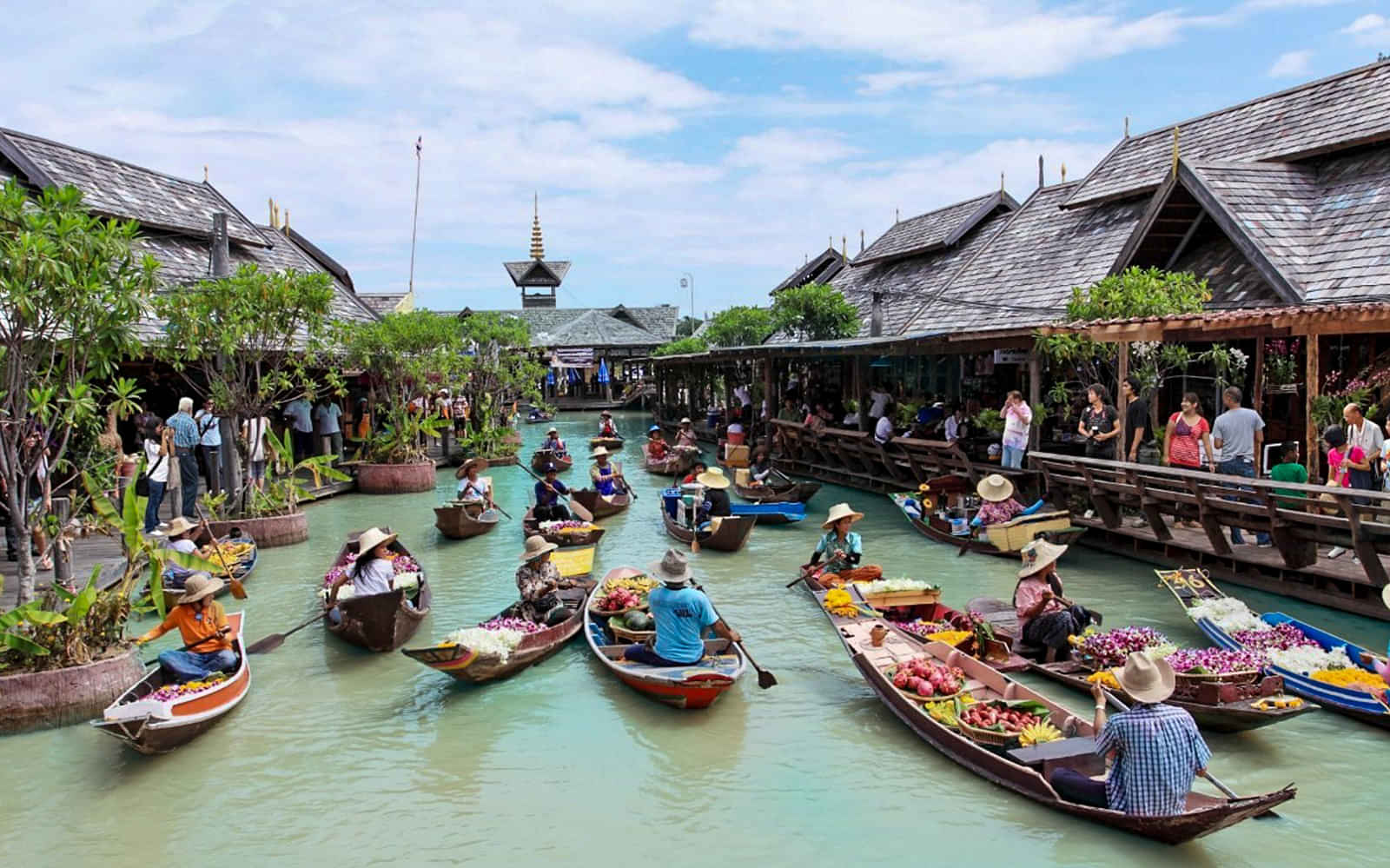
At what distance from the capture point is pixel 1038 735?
6750mm

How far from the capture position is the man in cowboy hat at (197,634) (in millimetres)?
8062

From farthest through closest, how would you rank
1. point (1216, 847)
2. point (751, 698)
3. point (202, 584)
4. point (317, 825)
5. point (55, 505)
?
1. point (55, 505)
2. point (751, 698)
3. point (202, 584)
4. point (317, 825)
5. point (1216, 847)

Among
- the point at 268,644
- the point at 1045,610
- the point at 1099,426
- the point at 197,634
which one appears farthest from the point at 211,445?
the point at 1099,426

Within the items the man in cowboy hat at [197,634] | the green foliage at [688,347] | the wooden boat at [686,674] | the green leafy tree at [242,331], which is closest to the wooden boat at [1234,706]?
the wooden boat at [686,674]

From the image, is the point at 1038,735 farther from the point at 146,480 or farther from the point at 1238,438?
the point at 146,480

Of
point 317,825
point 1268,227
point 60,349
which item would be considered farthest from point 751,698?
point 1268,227

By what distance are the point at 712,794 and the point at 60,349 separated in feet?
21.4

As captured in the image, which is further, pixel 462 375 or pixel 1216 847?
pixel 462 375

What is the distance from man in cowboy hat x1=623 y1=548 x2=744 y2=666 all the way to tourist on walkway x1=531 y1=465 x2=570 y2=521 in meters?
6.63

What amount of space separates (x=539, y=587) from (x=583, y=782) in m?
3.21

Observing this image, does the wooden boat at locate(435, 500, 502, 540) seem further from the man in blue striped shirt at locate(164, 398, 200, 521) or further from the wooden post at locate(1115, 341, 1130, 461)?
the wooden post at locate(1115, 341, 1130, 461)

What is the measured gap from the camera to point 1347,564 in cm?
1047

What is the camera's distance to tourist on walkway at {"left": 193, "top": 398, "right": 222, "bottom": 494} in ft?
51.8

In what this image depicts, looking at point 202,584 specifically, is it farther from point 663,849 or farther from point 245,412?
point 245,412
